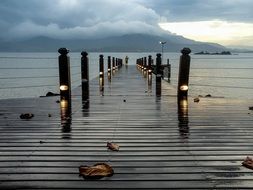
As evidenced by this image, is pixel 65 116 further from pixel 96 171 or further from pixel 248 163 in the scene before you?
pixel 248 163

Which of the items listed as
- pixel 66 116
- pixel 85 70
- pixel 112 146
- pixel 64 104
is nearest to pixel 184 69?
pixel 64 104

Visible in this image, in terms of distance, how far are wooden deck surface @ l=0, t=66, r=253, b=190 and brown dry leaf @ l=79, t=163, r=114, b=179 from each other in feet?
0.22

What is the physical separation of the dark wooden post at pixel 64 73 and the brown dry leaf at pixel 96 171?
624cm

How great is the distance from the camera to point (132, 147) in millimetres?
5055

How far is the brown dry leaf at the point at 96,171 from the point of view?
12.7ft

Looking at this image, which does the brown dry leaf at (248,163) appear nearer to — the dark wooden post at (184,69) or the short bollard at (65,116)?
the short bollard at (65,116)

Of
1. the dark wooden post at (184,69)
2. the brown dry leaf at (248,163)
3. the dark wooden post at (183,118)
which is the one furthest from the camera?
the dark wooden post at (184,69)

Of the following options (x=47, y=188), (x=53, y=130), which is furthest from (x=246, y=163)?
(x=53, y=130)

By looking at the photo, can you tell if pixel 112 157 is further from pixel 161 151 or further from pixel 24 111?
pixel 24 111

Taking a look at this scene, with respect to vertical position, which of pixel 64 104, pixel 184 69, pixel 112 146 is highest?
pixel 184 69

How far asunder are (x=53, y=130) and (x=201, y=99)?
531 cm

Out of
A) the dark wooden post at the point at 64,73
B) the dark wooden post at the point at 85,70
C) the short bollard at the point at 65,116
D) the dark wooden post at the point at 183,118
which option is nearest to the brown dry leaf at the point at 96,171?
the dark wooden post at the point at 183,118

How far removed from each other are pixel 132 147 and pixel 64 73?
5434mm

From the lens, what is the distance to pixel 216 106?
30.3 feet
